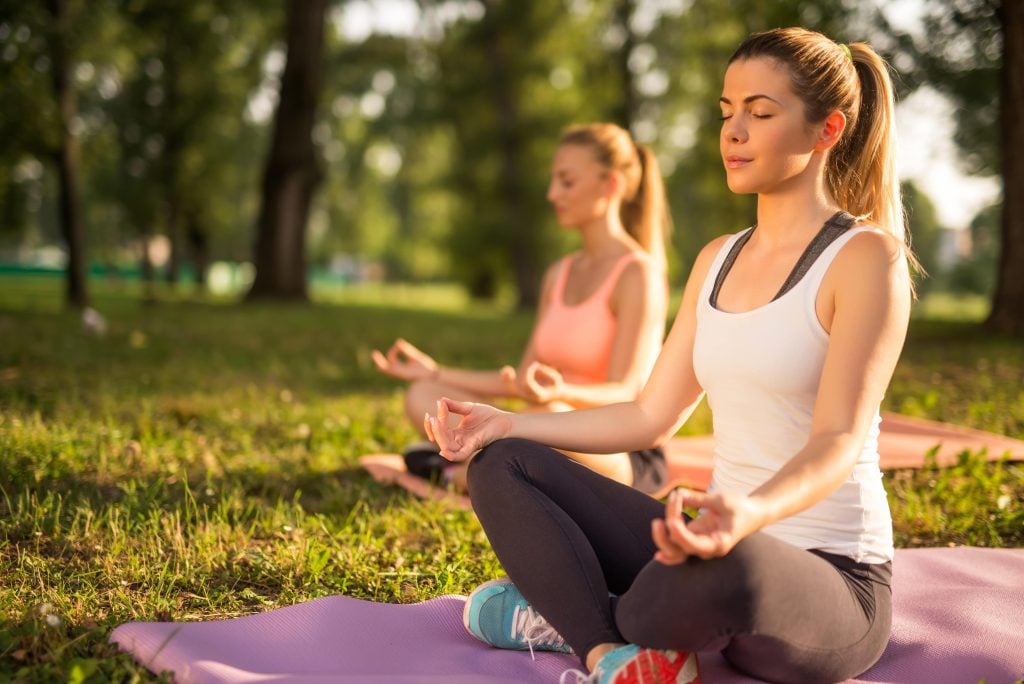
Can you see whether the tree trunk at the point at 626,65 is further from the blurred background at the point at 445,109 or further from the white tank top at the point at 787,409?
the white tank top at the point at 787,409

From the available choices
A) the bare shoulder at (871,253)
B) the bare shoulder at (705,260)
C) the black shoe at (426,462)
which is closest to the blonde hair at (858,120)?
the bare shoulder at (871,253)

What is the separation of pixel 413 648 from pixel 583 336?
6.55 feet

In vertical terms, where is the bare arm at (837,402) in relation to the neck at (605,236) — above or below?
below

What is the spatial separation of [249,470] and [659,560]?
303cm

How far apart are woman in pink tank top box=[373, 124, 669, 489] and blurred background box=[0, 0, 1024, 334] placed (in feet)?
20.8

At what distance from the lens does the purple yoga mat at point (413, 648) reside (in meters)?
2.40

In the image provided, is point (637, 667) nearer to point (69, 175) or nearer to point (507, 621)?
point (507, 621)

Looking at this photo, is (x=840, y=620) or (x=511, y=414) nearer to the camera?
A: (x=840, y=620)

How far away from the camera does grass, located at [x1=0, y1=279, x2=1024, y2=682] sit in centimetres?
289

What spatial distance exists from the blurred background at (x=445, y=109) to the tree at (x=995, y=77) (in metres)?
0.02

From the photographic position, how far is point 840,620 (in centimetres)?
Result: 217

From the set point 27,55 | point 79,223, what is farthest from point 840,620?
point 79,223

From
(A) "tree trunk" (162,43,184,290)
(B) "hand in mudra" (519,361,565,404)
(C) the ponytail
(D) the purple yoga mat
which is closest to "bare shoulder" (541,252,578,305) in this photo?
(C) the ponytail

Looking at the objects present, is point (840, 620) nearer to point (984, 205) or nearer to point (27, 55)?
point (27, 55)
